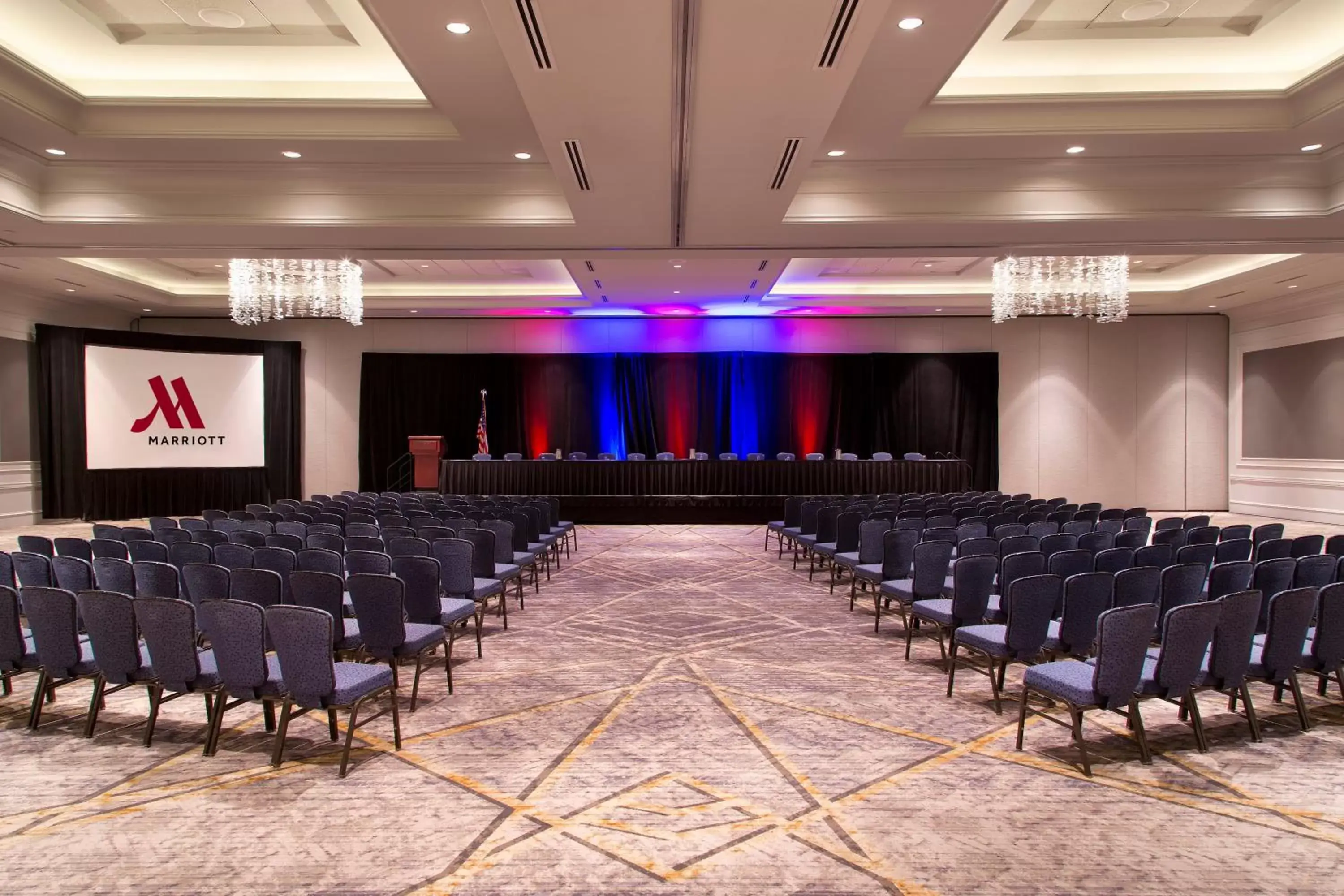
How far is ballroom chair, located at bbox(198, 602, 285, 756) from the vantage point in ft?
12.0

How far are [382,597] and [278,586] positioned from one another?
2.42 feet

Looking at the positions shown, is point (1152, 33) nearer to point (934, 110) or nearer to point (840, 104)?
point (934, 110)

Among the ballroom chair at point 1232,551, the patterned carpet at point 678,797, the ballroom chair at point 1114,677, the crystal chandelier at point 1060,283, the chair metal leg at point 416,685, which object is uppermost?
the crystal chandelier at point 1060,283

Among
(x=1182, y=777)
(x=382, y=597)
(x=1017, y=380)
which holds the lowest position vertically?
(x=1182, y=777)

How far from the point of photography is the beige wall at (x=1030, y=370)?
16.2 meters

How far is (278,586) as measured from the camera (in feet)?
15.1

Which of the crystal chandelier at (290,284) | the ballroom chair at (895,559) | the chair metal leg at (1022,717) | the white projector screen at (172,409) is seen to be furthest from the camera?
the white projector screen at (172,409)

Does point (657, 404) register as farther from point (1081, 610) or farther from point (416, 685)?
point (1081, 610)

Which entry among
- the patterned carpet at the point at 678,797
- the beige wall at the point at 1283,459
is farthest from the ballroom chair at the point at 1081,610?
the beige wall at the point at 1283,459

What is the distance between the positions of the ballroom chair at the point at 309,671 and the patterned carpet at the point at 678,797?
0.26m

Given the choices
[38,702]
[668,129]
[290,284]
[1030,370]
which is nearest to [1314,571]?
[668,129]

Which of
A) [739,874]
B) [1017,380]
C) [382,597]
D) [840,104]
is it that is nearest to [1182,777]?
[739,874]

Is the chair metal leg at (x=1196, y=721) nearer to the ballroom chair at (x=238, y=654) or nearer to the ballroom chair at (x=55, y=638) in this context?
the ballroom chair at (x=238, y=654)

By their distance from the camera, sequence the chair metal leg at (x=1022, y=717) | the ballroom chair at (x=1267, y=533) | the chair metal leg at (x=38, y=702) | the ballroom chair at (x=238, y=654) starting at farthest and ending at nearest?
the ballroom chair at (x=1267, y=533)
the chair metal leg at (x=38, y=702)
the chair metal leg at (x=1022, y=717)
the ballroom chair at (x=238, y=654)
